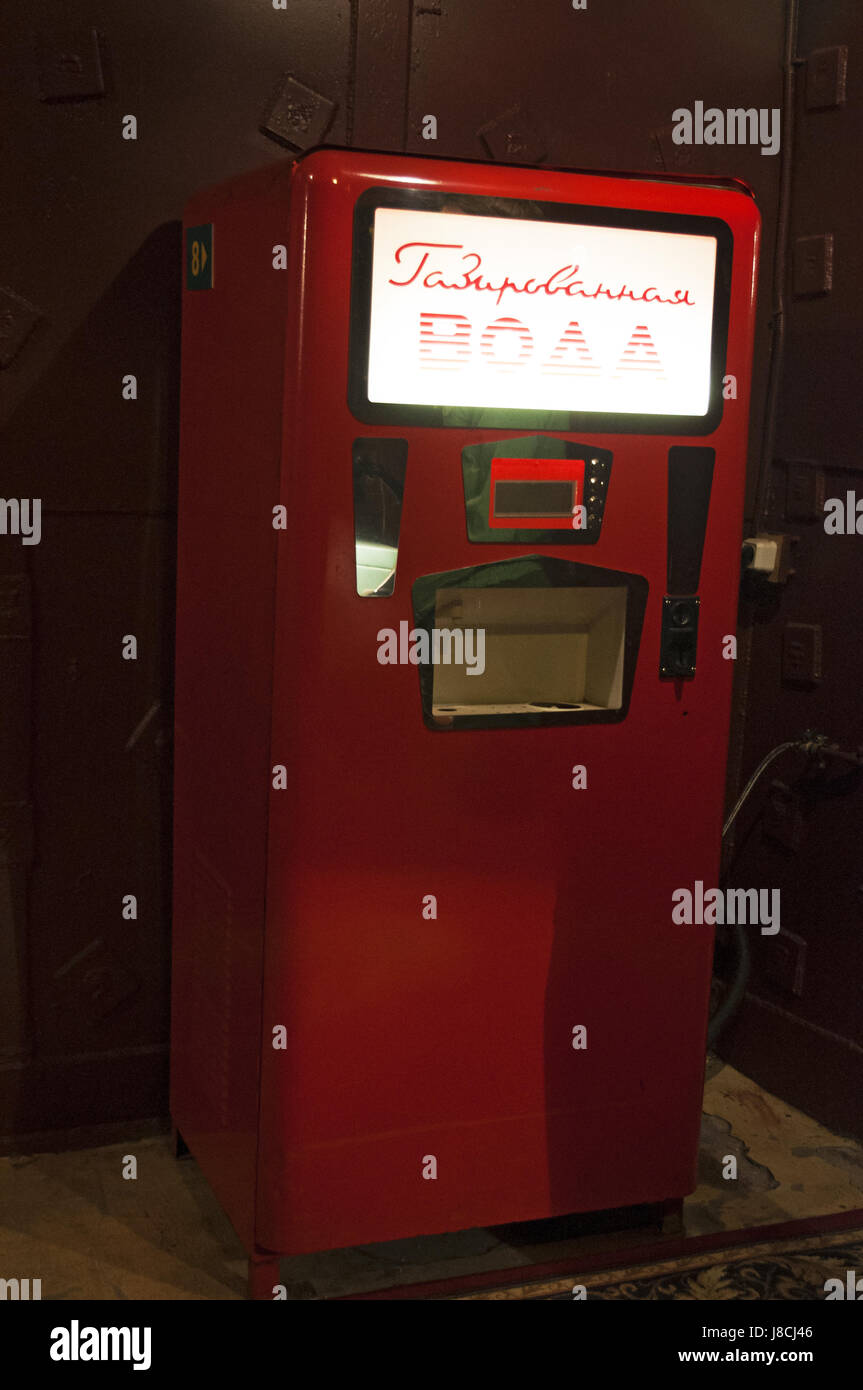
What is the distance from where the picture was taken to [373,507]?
2053 millimetres

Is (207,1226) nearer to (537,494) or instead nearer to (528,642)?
(528,642)

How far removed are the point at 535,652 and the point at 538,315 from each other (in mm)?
567

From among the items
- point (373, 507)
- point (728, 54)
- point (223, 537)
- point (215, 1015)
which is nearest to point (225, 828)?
point (215, 1015)

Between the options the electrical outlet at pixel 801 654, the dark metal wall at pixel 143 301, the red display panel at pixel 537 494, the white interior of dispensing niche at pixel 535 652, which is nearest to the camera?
the red display panel at pixel 537 494

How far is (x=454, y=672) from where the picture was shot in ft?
7.43

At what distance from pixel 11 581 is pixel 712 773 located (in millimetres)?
1355

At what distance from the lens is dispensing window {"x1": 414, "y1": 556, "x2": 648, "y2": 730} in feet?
7.07

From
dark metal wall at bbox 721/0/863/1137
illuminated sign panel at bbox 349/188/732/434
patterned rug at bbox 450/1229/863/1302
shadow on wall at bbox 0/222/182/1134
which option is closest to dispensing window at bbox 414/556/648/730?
illuminated sign panel at bbox 349/188/732/434

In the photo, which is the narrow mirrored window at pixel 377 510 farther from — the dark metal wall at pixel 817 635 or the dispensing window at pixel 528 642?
the dark metal wall at pixel 817 635

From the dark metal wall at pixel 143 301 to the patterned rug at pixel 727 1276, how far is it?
2.18ft

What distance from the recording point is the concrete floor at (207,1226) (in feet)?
7.71

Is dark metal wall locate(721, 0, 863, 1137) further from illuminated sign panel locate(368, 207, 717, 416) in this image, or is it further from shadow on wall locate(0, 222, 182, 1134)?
shadow on wall locate(0, 222, 182, 1134)

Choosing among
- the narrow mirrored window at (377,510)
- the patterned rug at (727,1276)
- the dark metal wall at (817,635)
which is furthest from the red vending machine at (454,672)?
the dark metal wall at (817,635)
